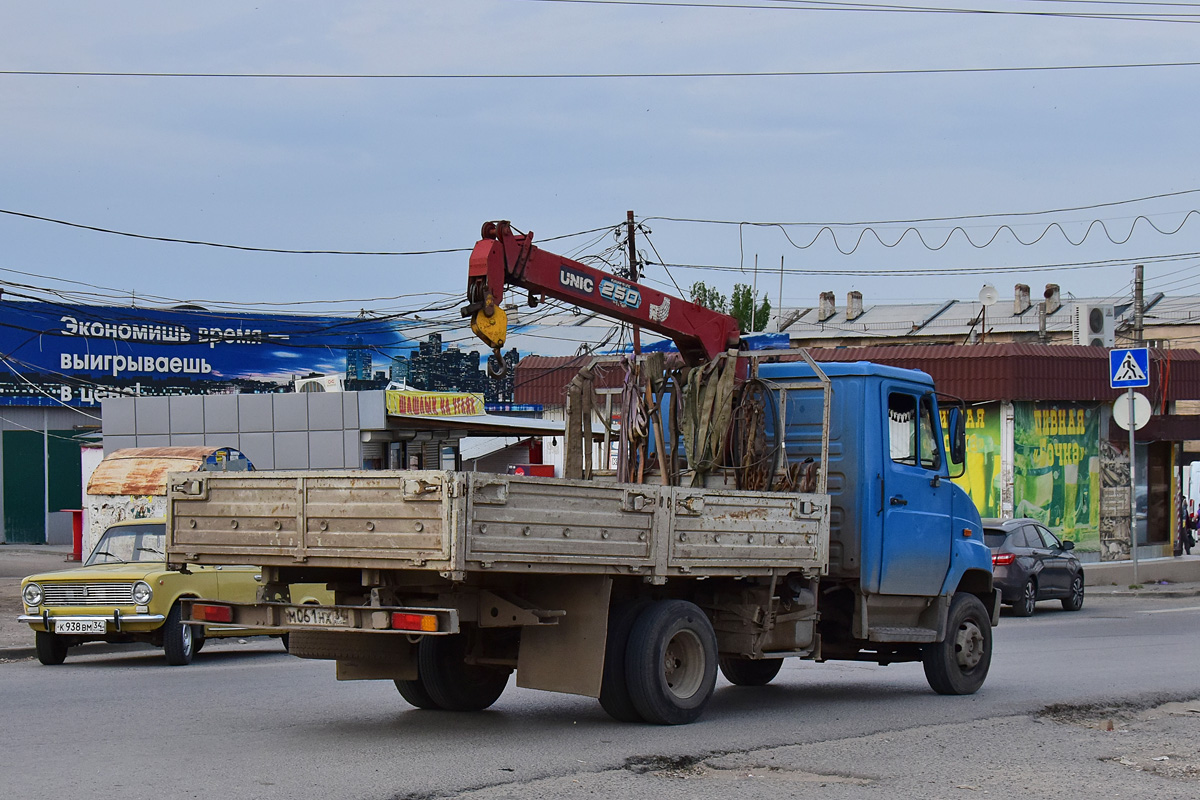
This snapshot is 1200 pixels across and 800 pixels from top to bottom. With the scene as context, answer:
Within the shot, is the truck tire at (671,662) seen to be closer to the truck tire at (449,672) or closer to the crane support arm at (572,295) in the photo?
the truck tire at (449,672)

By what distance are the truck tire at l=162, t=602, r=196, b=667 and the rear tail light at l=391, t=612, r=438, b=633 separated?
6.61m

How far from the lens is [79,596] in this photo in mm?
13336

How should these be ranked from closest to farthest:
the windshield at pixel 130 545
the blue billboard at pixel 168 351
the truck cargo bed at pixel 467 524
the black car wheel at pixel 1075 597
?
1. the truck cargo bed at pixel 467 524
2. the windshield at pixel 130 545
3. the black car wheel at pixel 1075 597
4. the blue billboard at pixel 168 351

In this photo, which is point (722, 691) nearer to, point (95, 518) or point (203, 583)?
point (203, 583)

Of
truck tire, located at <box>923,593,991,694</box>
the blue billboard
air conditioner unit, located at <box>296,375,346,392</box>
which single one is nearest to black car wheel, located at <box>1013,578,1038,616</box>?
truck tire, located at <box>923,593,991,694</box>

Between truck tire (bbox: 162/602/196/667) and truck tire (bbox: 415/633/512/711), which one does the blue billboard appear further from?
truck tire (bbox: 415/633/512/711)

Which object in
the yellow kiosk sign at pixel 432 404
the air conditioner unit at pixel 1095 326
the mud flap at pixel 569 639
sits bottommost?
the mud flap at pixel 569 639

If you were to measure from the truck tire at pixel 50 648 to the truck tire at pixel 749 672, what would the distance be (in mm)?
6826

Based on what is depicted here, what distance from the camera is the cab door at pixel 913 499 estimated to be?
408 inches

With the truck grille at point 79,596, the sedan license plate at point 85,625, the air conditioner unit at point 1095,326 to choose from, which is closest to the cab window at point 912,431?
the truck grille at point 79,596

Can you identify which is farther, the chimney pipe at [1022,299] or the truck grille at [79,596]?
the chimney pipe at [1022,299]

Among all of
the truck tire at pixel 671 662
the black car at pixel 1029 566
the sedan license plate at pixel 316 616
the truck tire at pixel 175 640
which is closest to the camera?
the sedan license plate at pixel 316 616

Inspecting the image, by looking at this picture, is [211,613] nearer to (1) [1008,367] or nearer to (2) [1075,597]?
(2) [1075,597]

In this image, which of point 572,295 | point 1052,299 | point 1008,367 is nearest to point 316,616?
point 572,295
